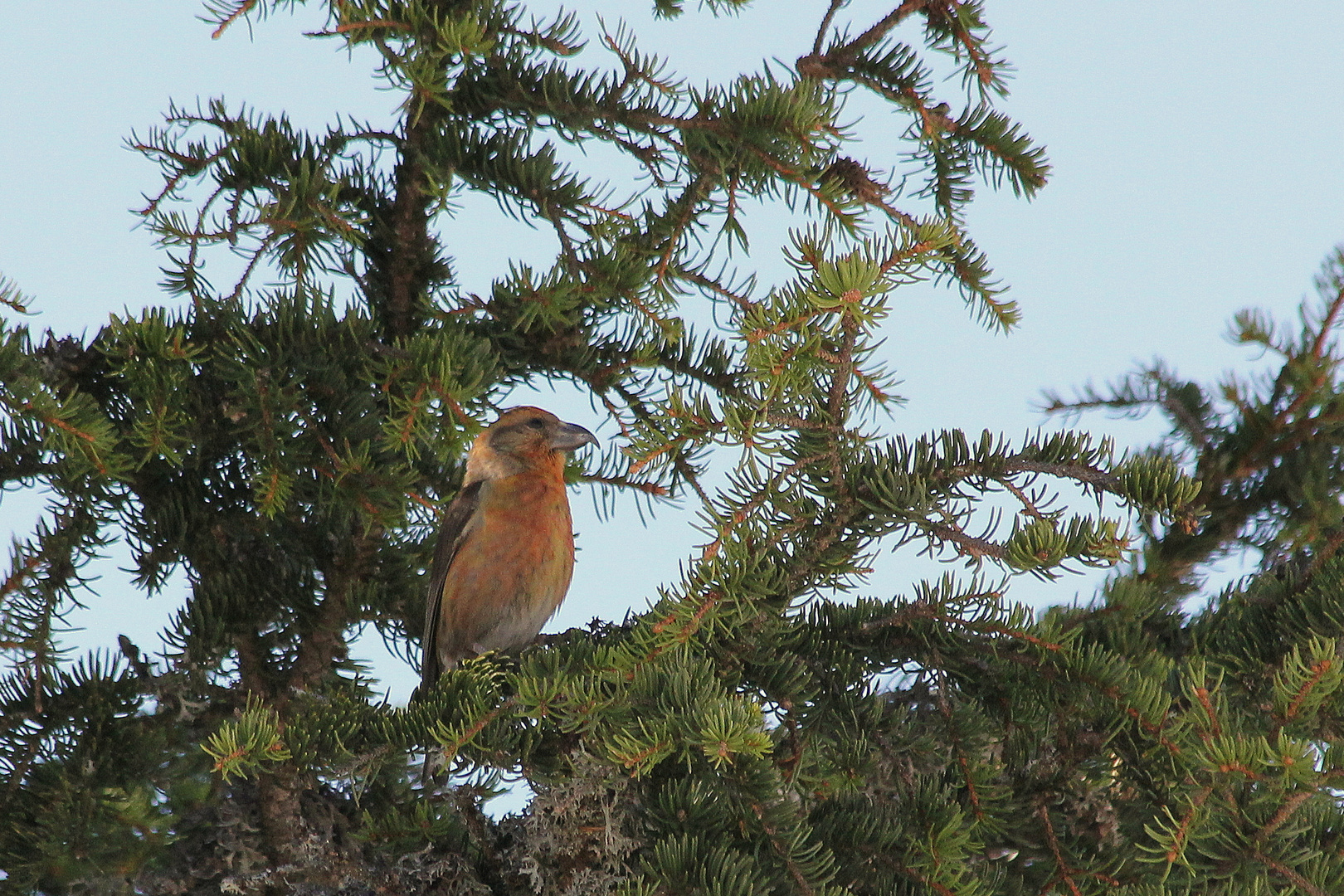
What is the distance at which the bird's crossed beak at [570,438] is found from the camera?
4.77 meters

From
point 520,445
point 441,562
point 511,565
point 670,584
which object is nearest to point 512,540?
point 511,565

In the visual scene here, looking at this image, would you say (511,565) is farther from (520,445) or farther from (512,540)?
(520,445)

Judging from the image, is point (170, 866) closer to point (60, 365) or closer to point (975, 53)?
point (60, 365)

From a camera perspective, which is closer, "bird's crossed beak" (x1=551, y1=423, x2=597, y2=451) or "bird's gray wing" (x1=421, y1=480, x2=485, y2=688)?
"bird's gray wing" (x1=421, y1=480, x2=485, y2=688)

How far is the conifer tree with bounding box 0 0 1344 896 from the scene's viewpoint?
2236 mm

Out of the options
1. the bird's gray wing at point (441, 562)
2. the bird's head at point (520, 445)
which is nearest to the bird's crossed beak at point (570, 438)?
the bird's head at point (520, 445)

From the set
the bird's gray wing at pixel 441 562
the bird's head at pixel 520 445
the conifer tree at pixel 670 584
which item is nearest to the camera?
the conifer tree at pixel 670 584

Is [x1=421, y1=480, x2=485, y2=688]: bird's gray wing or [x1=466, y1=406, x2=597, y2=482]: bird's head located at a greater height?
[x1=466, y1=406, x2=597, y2=482]: bird's head

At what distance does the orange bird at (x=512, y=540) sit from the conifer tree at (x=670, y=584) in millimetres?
842

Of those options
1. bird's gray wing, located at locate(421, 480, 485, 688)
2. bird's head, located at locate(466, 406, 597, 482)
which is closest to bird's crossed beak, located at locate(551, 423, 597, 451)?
Answer: bird's head, located at locate(466, 406, 597, 482)

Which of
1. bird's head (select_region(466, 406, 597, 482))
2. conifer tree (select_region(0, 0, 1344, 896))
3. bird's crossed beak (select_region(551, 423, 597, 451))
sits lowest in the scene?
conifer tree (select_region(0, 0, 1344, 896))

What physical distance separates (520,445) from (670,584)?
287 centimetres

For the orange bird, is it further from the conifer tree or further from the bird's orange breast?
the conifer tree

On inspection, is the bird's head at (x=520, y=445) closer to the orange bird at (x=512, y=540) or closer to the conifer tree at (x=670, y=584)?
the orange bird at (x=512, y=540)
